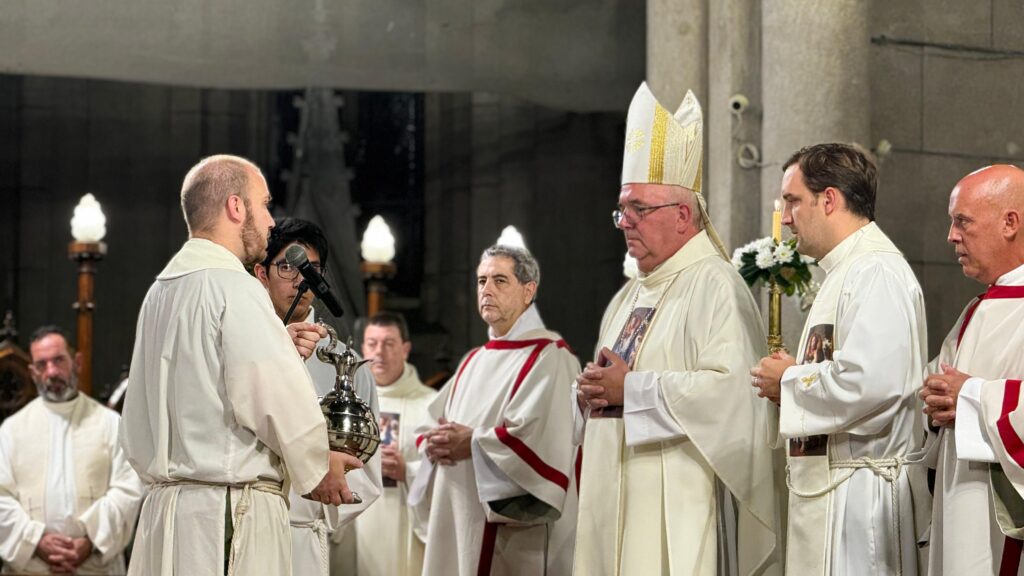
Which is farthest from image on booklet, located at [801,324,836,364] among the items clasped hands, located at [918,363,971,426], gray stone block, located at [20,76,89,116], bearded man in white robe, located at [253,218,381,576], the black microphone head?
gray stone block, located at [20,76,89,116]

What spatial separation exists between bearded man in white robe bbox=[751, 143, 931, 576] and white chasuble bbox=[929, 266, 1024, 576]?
13 cm

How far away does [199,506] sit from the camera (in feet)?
12.8

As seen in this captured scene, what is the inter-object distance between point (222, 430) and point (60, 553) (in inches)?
138

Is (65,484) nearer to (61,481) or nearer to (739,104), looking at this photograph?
(61,481)

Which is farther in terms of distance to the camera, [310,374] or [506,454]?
[506,454]

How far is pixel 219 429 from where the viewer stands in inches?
154

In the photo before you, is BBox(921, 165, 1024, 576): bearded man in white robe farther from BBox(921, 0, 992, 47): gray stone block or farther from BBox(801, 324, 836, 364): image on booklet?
BBox(921, 0, 992, 47): gray stone block

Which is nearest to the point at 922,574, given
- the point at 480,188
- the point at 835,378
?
the point at 835,378

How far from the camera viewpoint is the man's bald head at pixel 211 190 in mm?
4082

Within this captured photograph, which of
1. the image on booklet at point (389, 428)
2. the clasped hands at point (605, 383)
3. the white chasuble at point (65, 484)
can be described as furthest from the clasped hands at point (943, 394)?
the white chasuble at point (65, 484)

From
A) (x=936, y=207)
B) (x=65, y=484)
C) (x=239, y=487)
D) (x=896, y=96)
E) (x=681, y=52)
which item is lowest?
(x=65, y=484)

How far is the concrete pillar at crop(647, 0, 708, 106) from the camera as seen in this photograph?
6910 mm

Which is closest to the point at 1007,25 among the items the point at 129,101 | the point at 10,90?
the point at 129,101

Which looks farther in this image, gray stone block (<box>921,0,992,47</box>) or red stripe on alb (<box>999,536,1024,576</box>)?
gray stone block (<box>921,0,992,47</box>)
